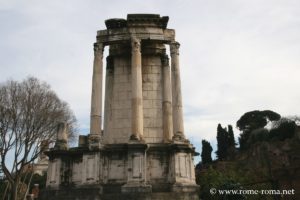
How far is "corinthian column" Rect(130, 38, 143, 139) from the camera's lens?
1347cm

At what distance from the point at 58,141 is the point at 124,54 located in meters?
5.14

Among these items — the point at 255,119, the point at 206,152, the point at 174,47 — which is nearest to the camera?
the point at 174,47

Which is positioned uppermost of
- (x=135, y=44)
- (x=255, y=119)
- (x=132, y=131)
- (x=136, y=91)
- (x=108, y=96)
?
(x=255, y=119)

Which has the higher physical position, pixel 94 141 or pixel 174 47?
pixel 174 47

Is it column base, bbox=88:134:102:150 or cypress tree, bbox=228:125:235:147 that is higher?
cypress tree, bbox=228:125:235:147

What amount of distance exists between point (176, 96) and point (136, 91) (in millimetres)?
1855

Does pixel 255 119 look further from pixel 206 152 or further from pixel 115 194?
pixel 115 194

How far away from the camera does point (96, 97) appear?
47.2 feet

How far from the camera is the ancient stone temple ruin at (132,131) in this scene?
1265cm

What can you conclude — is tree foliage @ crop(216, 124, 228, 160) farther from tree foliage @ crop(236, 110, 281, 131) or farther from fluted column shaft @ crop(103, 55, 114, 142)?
fluted column shaft @ crop(103, 55, 114, 142)

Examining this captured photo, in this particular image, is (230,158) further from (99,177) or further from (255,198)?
(99,177)

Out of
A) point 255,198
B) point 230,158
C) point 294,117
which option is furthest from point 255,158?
point 255,198

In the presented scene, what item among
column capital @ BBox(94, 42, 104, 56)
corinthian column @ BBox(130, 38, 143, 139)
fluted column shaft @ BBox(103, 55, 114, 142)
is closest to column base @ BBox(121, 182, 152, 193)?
corinthian column @ BBox(130, 38, 143, 139)

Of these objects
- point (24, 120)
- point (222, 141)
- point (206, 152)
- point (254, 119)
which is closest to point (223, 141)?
point (222, 141)
